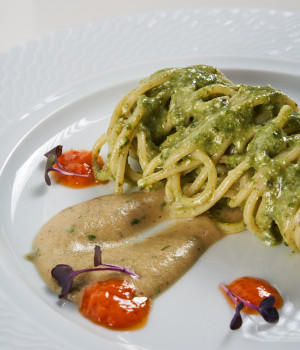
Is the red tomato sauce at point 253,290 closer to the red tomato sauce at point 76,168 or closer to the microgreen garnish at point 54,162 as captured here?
the red tomato sauce at point 76,168

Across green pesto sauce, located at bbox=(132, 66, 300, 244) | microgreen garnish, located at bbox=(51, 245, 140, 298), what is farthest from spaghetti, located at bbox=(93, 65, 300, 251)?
microgreen garnish, located at bbox=(51, 245, 140, 298)

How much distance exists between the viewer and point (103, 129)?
5.56 metres

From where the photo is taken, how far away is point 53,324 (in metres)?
3.47

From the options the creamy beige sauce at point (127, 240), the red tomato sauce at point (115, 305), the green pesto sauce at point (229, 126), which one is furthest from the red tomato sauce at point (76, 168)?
the red tomato sauce at point (115, 305)

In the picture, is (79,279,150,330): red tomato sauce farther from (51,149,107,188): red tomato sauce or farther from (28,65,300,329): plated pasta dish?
(51,149,107,188): red tomato sauce

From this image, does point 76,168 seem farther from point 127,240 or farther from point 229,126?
point 229,126

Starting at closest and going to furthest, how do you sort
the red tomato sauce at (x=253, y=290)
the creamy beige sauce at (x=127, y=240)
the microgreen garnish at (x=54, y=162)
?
the red tomato sauce at (x=253, y=290) < the creamy beige sauce at (x=127, y=240) < the microgreen garnish at (x=54, y=162)

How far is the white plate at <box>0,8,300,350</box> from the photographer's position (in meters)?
3.48

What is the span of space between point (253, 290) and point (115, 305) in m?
1.00

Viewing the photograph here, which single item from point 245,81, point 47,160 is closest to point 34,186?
point 47,160

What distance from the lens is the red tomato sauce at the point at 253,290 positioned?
3635mm

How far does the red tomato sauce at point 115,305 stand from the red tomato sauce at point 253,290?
0.67 metres

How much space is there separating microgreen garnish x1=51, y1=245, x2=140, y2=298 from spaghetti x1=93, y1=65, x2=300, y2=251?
0.81m

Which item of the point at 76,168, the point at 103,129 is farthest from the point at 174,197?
the point at 103,129
